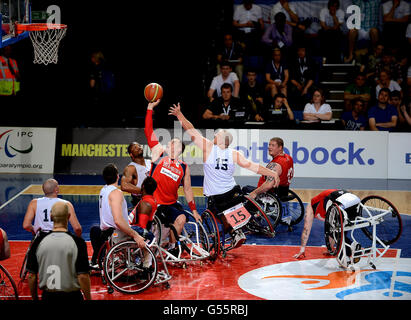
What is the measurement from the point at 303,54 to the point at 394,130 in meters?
3.65

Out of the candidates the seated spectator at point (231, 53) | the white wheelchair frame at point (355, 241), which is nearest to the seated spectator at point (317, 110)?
the seated spectator at point (231, 53)

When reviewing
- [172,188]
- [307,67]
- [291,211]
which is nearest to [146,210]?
[172,188]

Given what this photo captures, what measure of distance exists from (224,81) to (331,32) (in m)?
4.26

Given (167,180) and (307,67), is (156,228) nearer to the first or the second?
(167,180)

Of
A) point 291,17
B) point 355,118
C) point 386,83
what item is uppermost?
point 291,17

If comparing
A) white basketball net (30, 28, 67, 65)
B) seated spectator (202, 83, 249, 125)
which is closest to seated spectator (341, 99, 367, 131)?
seated spectator (202, 83, 249, 125)

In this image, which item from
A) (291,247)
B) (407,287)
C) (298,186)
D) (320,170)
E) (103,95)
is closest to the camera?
(407,287)

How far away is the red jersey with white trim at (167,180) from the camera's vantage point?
908 cm

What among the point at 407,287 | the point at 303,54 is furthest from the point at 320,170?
the point at 407,287

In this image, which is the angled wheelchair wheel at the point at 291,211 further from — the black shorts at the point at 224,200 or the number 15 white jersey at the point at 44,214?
A: the number 15 white jersey at the point at 44,214

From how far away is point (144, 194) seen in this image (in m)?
8.33

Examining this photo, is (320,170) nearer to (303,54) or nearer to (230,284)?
(303,54)

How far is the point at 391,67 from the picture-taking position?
62.4 ft
